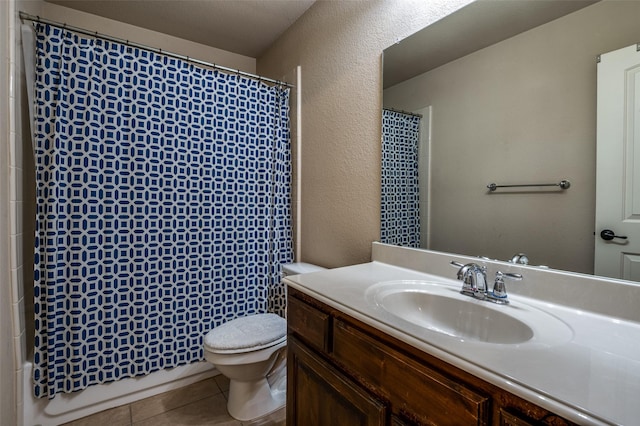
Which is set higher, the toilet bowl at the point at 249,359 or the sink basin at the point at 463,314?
the sink basin at the point at 463,314

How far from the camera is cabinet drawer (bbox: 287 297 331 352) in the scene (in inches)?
37.3

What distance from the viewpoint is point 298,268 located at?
1857 mm

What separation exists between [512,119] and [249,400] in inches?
69.5

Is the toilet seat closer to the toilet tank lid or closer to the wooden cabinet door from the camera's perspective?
the toilet tank lid

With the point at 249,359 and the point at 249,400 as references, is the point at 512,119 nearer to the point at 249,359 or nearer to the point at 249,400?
the point at 249,359

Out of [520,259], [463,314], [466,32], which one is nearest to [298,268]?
[463,314]

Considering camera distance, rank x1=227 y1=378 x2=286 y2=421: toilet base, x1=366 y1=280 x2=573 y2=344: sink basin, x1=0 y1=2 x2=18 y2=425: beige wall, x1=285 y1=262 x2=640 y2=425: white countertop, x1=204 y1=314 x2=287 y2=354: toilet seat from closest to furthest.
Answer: x1=285 y1=262 x2=640 y2=425: white countertop
x1=366 y1=280 x2=573 y2=344: sink basin
x1=0 y1=2 x2=18 y2=425: beige wall
x1=204 y1=314 x2=287 y2=354: toilet seat
x1=227 y1=378 x2=286 y2=421: toilet base

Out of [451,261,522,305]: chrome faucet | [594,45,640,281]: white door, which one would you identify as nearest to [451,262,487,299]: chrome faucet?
[451,261,522,305]: chrome faucet

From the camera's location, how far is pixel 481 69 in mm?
1093

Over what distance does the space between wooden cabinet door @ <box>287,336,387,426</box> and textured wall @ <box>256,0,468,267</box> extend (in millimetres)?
662

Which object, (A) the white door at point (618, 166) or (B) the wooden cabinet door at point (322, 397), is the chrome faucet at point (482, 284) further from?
(B) the wooden cabinet door at point (322, 397)

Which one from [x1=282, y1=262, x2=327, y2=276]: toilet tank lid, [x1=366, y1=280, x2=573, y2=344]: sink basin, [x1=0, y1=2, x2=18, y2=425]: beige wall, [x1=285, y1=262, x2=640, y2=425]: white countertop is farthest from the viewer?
[x1=282, y1=262, x2=327, y2=276]: toilet tank lid

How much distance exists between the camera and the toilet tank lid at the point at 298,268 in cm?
180

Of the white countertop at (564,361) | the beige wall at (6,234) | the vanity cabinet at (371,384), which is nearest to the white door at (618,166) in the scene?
the white countertop at (564,361)
